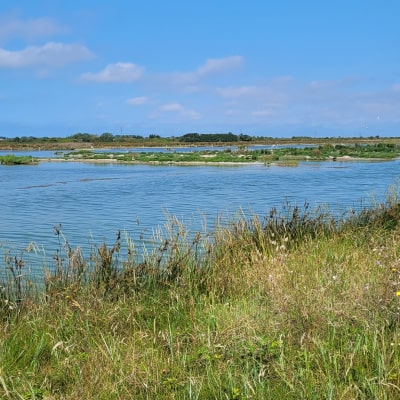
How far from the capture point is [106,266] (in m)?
6.40

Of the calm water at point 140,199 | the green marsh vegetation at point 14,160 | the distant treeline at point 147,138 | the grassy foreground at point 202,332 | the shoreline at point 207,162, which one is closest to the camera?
the grassy foreground at point 202,332

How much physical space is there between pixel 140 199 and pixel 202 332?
1873 centimetres

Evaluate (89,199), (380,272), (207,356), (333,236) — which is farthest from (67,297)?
(89,199)

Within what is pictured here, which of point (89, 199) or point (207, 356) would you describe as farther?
point (89, 199)

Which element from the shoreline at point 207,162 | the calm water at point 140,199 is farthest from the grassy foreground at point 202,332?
the shoreline at point 207,162

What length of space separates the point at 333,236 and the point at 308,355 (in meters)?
4.86

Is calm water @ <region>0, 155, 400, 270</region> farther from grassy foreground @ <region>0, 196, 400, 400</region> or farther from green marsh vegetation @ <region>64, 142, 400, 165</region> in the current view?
green marsh vegetation @ <region>64, 142, 400, 165</region>

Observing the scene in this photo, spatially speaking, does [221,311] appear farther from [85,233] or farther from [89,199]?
[89,199]

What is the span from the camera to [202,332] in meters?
4.39

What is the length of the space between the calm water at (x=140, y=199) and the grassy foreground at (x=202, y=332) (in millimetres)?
3349

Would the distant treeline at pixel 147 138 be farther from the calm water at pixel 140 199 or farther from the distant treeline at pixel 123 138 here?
the calm water at pixel 140 199

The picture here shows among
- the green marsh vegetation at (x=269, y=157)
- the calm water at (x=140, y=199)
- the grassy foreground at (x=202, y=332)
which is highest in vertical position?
the green marsh vegetation at (x=269, y=157)

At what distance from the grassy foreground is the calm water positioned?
3349 mm

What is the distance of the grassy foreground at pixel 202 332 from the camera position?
3459mm
